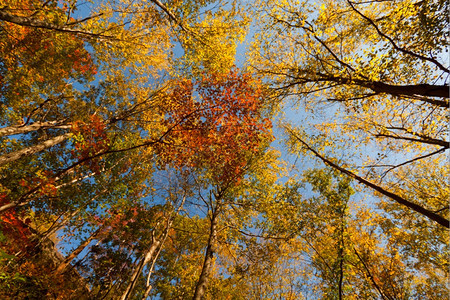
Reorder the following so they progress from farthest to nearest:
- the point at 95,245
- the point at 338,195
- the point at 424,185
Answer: the point at 95,245
the point at 424,185
the point at 338,195

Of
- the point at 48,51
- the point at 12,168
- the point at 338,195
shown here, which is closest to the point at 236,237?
the point at 338,195

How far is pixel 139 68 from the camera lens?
31.9 ft

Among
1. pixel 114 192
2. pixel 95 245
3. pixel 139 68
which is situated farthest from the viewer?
pixel 95 245

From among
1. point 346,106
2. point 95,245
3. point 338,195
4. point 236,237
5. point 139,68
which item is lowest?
point 95,245

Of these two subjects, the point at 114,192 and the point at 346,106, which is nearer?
the point at 346,106

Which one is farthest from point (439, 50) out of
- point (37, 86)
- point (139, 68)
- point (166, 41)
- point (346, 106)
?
point (37, 86)

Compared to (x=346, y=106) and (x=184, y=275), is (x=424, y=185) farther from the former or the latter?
(x=184, y=275)

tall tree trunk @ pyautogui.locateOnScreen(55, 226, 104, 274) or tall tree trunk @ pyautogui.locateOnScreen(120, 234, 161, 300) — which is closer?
tall tree trunk @ pyautogui.locateOnScreen(120, 234, 161, 300)

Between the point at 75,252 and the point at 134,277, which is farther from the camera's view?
the point at 75,252

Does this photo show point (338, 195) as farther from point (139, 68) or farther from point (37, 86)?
point (37, 86)

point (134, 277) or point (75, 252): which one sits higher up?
point (75, 252)

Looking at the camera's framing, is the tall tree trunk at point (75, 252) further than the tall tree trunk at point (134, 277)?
Yes

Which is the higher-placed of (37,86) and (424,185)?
(424,185)

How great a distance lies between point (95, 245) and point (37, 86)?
33.7 ft
